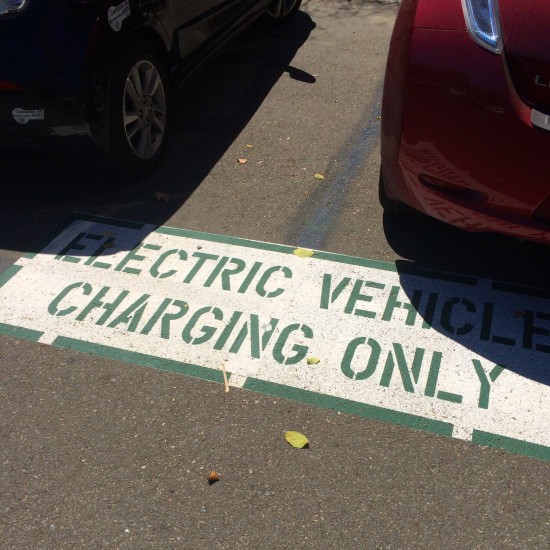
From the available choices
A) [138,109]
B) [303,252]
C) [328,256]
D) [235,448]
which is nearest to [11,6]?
[138,109]

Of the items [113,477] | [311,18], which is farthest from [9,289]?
[311,18]

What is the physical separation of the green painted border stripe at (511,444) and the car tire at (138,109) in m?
2.67

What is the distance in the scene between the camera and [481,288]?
13.0 feet

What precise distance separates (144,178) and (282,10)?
3.16 meters

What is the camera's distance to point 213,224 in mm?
4555

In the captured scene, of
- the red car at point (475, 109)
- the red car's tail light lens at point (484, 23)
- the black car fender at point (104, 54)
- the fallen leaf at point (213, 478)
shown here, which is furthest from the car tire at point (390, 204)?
the fallen leaf at point (213, 478)

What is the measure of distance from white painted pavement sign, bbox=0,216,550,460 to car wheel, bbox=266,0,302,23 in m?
3.57

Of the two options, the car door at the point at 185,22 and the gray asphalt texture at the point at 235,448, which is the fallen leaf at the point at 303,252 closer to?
the gray asphalt texture at the point at 235,448

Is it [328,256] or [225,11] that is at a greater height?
[225,11]

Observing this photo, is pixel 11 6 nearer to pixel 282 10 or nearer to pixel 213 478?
pixel 213 478

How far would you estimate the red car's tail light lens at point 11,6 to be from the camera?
4086mm

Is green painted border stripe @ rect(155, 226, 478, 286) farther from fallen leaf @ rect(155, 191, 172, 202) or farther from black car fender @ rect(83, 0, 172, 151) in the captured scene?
black car fender @ rect(83, 0, 172, 151)

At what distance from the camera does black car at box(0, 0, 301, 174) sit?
4121 millimetres

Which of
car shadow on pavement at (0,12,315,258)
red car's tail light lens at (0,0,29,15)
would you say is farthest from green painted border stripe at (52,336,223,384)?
red car's tail light lens at (0,0,29,15)
